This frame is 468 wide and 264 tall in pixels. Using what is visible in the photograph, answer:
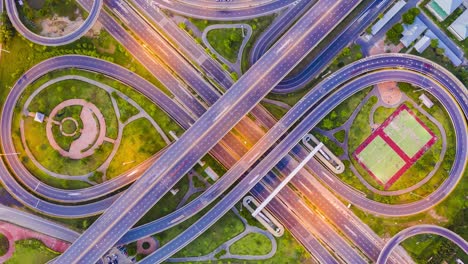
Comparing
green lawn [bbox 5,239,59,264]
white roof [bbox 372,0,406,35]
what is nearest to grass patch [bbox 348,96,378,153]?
white roof [bbox 372,0,406,35]

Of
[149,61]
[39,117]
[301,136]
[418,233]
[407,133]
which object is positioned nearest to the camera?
[418,233]

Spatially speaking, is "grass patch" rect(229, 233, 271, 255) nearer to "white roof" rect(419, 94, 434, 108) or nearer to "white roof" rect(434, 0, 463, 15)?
"white roof" rect(419, 94, 434, 108)

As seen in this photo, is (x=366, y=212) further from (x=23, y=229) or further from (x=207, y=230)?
(x=23, y=229)

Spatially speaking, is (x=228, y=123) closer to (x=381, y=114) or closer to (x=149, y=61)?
(x=149, y=61)

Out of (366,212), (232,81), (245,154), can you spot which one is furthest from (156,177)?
(366,212)

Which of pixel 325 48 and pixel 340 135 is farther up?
pixel 325 48

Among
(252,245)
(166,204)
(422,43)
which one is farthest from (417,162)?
(166,204)

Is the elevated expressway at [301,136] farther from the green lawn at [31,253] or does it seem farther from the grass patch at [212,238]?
the green lawn at [31,253]

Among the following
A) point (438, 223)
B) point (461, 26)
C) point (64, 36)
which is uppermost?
point (64, 36)

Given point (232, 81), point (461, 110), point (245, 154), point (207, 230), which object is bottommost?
point (207, 230)
